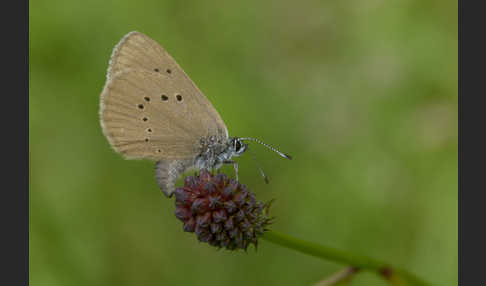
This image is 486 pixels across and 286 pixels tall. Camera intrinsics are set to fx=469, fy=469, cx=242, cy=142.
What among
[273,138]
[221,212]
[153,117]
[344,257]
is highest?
[153,117]

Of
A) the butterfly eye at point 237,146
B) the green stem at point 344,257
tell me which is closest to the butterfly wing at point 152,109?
the butterfly eye at point 237,146

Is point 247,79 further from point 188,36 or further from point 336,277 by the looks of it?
point 336,277

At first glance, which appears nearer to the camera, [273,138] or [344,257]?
[344,257]

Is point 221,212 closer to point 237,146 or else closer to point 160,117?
point 237,146

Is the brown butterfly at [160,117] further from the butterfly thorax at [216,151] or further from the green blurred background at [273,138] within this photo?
the green blurred background at [273,138]

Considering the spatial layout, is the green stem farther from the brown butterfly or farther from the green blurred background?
the green blurred background


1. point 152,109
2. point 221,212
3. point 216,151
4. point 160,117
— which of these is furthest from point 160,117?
point 221,212
